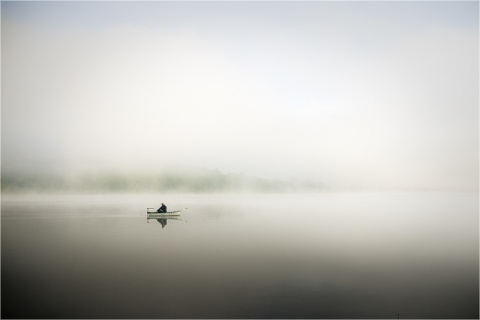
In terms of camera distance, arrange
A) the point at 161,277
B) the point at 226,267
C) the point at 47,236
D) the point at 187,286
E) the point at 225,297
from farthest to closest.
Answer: the point at 47,236, the point at 226,267, the point at 161,277, the point at 187,286, the point at 225,297

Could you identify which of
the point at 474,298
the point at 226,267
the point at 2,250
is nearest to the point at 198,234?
the point at 226,267

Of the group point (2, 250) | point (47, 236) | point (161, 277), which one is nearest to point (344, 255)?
point (161, 277)

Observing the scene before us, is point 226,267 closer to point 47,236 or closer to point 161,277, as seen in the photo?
point 161,277

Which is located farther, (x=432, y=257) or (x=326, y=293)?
(x=432, y=257)

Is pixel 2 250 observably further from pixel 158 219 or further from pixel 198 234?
pixel 158 219

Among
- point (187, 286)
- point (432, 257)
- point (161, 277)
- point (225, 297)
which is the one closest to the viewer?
point (225, 297)

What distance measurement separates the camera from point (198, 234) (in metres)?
48.8

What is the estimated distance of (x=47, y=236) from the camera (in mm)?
46500

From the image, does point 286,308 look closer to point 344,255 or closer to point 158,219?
point 344,255

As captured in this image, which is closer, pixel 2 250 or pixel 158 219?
pixel 2 250

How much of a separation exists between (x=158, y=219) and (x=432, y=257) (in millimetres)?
53284

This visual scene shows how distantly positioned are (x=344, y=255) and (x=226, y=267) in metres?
13.8

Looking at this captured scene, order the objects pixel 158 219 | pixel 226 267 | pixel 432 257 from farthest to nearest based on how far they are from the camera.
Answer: pixel 158 219, pixel 432 257, pixel 226 267

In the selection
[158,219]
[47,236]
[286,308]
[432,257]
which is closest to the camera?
[286,308]
